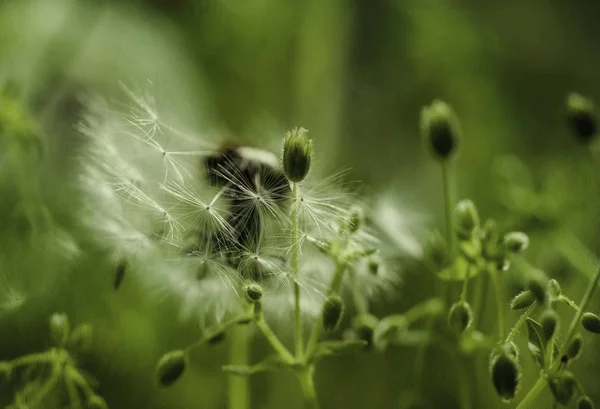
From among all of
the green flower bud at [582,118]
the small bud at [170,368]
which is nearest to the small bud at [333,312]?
the small bud at [170,368]

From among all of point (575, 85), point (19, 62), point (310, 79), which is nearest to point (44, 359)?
point (19, 62)

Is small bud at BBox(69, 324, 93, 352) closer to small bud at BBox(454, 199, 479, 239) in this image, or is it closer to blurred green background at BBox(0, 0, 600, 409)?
blurred green background at BBox(0, 0, 600, 409)

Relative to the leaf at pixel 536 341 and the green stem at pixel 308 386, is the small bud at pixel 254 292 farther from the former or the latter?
the leaf at pixel 536 341

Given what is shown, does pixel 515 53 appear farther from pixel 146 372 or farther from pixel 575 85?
pixel 146 372

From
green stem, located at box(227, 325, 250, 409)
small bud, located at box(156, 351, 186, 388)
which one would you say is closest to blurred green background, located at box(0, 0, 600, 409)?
green stem, located at box(227, 325, 250, 409)

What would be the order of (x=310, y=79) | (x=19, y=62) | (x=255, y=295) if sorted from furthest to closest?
1. (x=310, y=79)
2. (x=19, y=62)
3. (x=255, y=295)

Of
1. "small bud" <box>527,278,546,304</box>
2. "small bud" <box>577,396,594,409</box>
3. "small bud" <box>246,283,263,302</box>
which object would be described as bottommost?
"small bud" <box>246,283,263,302</box>

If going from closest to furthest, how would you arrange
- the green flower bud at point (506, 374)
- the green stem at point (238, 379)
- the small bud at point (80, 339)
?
1. the green flower bud at point (506, 374)
2. the small bud at point (80, 339)
3. the green stem at point (238, 379)
